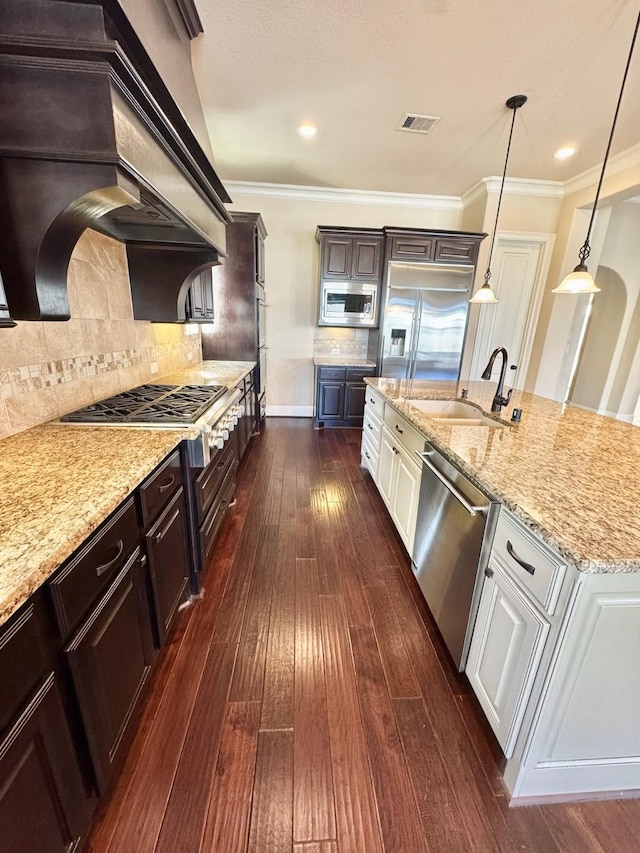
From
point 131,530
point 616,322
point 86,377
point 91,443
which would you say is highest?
point 616,322

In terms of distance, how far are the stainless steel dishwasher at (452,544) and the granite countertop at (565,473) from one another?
0.32 feet

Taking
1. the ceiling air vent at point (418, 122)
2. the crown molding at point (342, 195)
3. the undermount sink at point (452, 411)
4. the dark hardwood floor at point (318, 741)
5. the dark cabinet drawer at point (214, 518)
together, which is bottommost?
the dark hardwood floor at point (318, 741)

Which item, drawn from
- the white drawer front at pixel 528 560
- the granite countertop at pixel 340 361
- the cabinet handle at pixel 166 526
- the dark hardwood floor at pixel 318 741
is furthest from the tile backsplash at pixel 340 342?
the white drawer front at pixel 528 560

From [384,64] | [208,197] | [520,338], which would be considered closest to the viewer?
[208,197]

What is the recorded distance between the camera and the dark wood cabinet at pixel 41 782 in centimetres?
65

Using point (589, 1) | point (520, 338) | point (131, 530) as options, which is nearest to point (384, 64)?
point (589, 1)

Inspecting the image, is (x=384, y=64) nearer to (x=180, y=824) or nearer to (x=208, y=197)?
(x=208, y=197)

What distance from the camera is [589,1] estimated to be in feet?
6.22

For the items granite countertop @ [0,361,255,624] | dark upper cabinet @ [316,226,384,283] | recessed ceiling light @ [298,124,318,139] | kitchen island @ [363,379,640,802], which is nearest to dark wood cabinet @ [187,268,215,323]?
granite countertop @ [0,361,255,624]

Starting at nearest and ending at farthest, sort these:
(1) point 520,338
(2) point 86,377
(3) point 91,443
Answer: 1. (3) point 91,443
2. (2) point 86,377
3. (1) point 520,338

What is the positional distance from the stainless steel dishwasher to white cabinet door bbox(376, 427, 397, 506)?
1.87ft

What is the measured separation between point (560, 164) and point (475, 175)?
0.84m

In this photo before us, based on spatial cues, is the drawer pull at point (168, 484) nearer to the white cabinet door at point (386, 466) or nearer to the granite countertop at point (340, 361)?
the white cabinet door at point (386, 466)

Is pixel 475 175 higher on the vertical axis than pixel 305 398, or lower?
higher
